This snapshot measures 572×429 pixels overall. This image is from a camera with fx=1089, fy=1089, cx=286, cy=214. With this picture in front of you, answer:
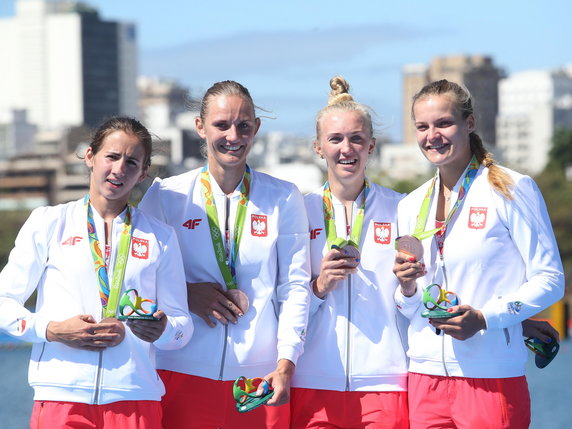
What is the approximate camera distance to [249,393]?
512cm

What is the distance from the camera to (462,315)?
5184mm

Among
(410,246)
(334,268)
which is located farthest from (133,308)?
(410,246)

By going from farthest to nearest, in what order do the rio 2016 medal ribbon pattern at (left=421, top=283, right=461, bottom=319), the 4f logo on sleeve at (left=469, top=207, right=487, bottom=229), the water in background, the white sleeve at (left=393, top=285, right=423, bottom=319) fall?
the water in background → the white sleeve at (left=393, top=285, right=423, bottom=319) → the 4f logo on sleeve at (left=469, top=207, right=487, bottom=229) → the rio 2016 medal ribbon pattern at (left=421, top=283, right=461, bottom=319)

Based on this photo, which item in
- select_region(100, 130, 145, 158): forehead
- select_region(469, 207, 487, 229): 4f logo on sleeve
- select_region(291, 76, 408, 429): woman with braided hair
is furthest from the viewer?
select_region(291, 76, 408, 429): woman with braided hair

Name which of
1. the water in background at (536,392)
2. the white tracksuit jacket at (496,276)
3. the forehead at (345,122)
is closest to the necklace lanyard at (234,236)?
the forehead at (345,122)

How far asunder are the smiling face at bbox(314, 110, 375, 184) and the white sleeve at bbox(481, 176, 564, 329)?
2.78 feet

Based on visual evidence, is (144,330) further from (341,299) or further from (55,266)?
(341,299)

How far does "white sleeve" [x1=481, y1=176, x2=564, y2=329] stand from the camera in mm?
5203

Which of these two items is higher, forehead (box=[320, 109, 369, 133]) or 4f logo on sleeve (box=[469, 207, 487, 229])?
forehead (box=[320, 109, 369, 133])

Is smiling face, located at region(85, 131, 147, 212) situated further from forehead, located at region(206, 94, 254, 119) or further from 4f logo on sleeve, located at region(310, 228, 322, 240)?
4f logo on sleeve, located at region(310, 228, 322, 240)

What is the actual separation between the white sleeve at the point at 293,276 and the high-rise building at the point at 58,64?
168917 millimetres

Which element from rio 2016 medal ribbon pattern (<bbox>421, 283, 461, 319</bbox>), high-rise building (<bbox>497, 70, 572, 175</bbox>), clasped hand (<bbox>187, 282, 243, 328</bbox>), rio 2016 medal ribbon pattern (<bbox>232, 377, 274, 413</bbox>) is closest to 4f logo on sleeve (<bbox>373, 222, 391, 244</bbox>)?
rio 2016 medal ribbon pattern (<bbox>421, 283, 461, 319</bbox>)

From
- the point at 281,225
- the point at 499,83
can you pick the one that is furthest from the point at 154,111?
the point at 281,225

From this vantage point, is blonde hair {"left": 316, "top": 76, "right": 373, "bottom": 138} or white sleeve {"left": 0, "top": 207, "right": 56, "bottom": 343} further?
blonde hair {"left": 316, "top": 76, "right": 373, "bottom": 138}
